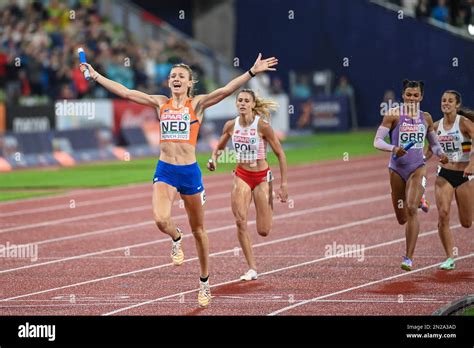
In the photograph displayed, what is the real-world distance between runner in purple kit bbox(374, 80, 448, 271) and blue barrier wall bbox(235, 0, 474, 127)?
2537 centimetres

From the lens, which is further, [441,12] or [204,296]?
[441,12]

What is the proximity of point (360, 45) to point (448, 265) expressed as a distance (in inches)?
1253

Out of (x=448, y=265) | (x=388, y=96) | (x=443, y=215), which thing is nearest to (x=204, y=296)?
(x=448, y=265)

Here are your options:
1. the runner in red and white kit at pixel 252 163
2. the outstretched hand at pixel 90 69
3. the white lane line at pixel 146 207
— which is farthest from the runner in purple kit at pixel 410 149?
the white lane line at pixel 146 207

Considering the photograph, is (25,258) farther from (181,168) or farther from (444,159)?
(444,159)

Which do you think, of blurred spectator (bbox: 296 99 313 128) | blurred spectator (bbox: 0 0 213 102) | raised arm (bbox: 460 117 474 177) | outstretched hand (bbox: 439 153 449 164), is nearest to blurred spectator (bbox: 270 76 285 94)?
blurred spectator (bbox: 296 99 313 128)

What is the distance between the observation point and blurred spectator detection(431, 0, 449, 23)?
135ft

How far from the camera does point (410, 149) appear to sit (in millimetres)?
13695

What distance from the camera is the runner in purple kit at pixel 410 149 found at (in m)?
13.4

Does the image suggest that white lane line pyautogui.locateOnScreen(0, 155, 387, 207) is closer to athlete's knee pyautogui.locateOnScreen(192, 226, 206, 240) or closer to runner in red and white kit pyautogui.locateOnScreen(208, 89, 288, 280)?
runner in red and white kit pyautogui.locateOnScreen(208, 89, 288, 280)

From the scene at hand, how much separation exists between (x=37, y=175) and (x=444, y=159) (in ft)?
52.1

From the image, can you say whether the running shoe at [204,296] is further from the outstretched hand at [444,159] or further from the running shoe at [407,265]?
the outstretched hand at [444,159]

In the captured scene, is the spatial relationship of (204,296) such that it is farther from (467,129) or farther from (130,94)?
(467,129)
